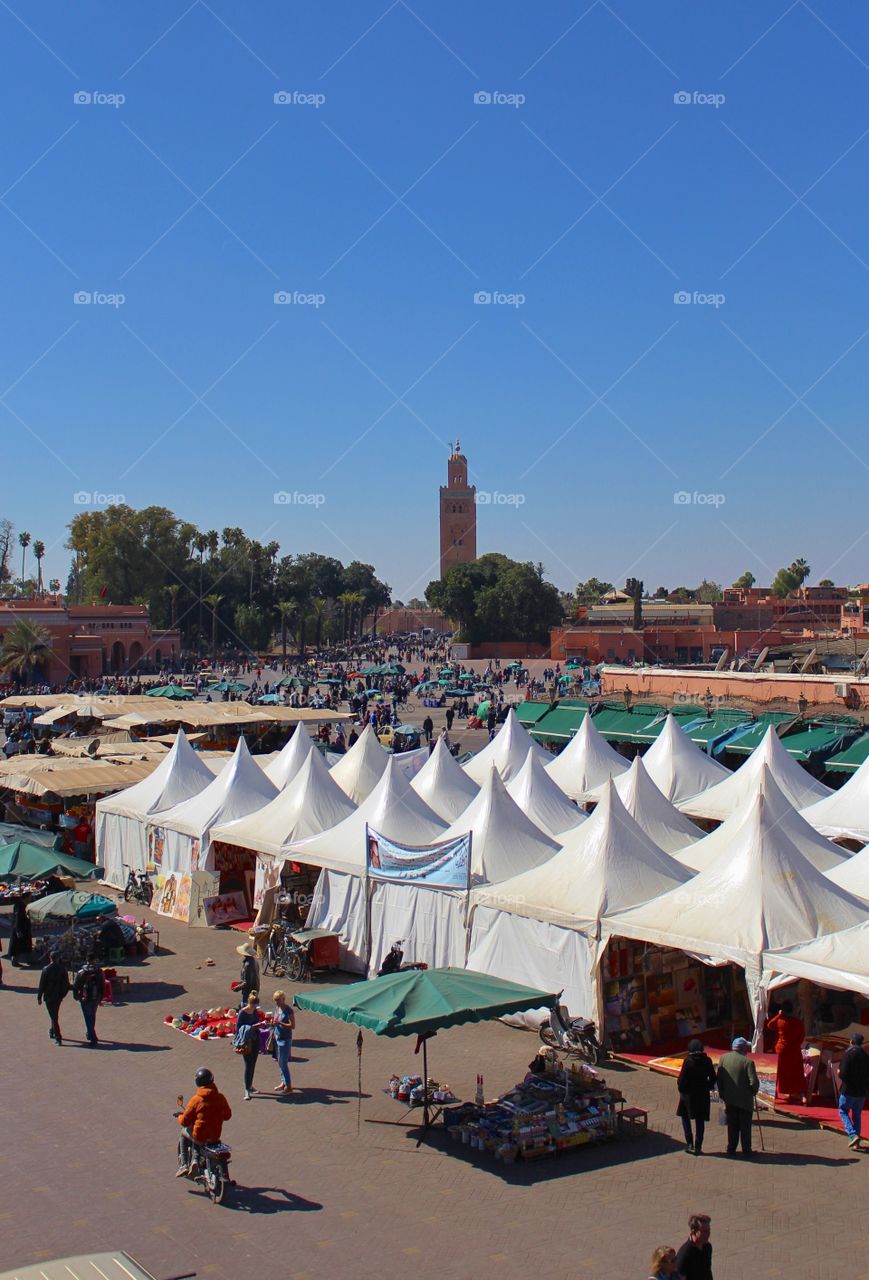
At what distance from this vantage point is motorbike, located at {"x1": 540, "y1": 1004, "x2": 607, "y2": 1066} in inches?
441

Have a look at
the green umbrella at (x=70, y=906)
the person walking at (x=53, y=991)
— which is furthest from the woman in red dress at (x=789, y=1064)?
the green umbrella at (x=70, y=906)

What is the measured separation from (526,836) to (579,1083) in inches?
201

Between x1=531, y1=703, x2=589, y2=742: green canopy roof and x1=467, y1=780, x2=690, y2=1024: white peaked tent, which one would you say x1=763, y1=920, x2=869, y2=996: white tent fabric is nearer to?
x1=467, y1=780, x2=690, y2=1024: white peaked tent

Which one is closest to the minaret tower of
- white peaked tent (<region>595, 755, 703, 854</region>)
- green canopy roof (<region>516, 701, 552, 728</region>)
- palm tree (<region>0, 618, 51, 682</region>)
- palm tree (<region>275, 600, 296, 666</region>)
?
palm tree (<region>275, 600, 296, 666</region>)

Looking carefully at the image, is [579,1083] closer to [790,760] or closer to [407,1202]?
[407,1202]

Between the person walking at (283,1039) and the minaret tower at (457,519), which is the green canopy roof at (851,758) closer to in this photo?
the person walking at (283,1039)

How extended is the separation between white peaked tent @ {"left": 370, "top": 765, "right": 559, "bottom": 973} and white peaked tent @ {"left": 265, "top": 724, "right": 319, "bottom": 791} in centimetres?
714

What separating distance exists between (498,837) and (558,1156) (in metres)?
5.58

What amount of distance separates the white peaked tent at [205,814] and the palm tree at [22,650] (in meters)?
46.5

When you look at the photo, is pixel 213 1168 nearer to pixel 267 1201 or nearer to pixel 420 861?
pixel 267 1201

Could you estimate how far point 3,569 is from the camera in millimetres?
110438

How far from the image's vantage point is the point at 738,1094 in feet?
29.3

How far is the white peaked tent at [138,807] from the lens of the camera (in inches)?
761

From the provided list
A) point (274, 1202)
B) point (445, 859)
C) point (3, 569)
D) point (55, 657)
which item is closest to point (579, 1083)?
point (274, 1202)
